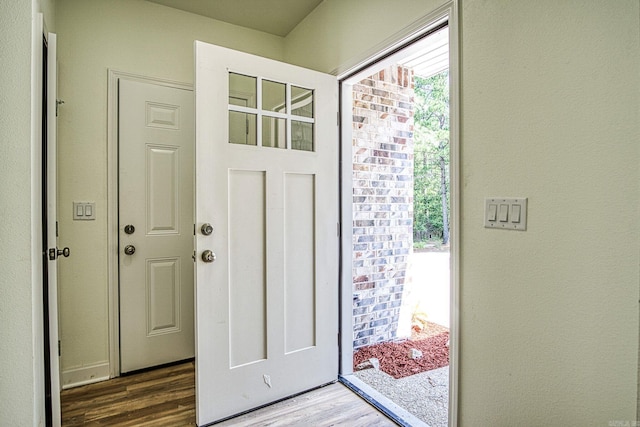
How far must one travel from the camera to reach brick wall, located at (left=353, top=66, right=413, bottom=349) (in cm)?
272

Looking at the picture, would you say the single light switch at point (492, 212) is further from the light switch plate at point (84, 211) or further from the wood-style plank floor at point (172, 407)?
the light switch plate at point (84, 211)

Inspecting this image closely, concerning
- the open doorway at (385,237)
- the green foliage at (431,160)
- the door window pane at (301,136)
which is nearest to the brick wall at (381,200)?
the open doorway at (385,237)

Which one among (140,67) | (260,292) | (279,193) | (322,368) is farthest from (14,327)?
(140,67)

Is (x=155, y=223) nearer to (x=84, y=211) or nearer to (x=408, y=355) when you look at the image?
(x=84, y=211)

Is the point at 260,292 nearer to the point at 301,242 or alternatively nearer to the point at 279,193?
the point at 301,242

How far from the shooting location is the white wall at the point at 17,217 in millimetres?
1278

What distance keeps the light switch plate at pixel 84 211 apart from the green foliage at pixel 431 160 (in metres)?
4.92

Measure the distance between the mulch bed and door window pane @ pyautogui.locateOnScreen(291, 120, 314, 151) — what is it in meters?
1.61

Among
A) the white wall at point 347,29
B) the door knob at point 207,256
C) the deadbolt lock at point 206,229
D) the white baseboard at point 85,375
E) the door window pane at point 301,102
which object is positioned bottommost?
the white baseboard at point 85,375

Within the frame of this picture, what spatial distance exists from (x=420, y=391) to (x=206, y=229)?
5.50 ft

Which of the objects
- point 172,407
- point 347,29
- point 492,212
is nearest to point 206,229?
point 172,407

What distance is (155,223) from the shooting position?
2.44 metres

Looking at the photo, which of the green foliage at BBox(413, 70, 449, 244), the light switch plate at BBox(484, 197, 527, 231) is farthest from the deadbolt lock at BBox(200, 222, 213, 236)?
the green foliage at BBox(413, 70, 449, 244)

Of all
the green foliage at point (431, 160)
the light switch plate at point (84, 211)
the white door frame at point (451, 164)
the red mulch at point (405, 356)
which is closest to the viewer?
the white door frame at point (451, 164)
